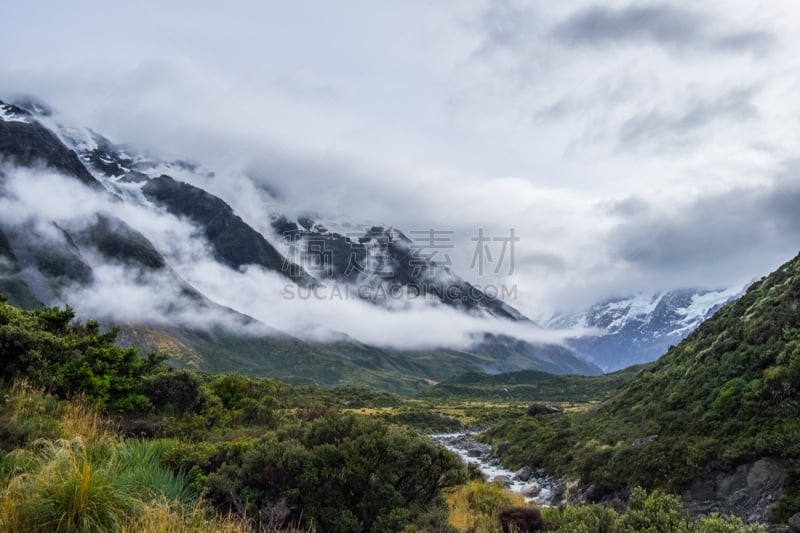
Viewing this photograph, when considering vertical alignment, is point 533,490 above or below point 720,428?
below

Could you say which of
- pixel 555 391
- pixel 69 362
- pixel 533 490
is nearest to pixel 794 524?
pixel 533 490

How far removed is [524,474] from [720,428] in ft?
45.2

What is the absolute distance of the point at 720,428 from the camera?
20.3 meters

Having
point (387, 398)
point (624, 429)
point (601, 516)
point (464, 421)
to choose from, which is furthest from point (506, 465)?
point (387, 398)

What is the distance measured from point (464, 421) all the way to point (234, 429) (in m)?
73.3

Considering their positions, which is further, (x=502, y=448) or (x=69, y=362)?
(x=502, y=448)

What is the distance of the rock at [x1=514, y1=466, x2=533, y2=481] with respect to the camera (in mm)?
30880

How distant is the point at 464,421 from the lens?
276ft

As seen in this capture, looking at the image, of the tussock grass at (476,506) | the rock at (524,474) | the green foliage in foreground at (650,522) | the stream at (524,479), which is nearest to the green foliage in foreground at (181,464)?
the green foliage in foreground at (650,522)

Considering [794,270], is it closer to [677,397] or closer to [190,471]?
[677,397]

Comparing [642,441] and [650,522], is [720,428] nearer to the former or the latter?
[642,441]

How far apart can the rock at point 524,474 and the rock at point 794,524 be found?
1833cm

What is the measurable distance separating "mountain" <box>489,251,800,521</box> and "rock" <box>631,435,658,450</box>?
0.27ft

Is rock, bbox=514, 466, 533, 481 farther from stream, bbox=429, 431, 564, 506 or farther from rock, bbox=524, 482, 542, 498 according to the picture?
rock, bbox=524, 482, 542, 498
